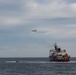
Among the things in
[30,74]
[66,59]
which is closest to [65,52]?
[66,59]

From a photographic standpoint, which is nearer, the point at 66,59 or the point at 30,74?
Result: the point at 30,74

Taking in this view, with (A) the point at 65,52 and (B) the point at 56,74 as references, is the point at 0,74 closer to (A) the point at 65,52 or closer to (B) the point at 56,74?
(B) the point at 56,74

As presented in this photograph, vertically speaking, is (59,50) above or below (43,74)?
above

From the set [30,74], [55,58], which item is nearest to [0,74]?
[30,74]

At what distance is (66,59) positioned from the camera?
19362 cm

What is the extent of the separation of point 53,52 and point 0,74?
10820 centimetres

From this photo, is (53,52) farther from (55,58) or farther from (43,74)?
(43,74)

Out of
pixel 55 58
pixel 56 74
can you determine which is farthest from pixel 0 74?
pixel 55 58

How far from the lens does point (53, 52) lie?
197500mm

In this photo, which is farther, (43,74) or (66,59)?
(66,59)

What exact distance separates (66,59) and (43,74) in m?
103

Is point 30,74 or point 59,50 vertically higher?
point 59,50

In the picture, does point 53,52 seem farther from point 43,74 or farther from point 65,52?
point 43,74

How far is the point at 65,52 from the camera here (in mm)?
194750
